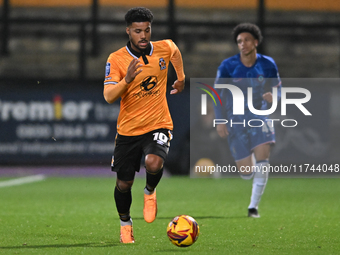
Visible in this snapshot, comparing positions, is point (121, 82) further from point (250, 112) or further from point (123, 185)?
point (250, 112)

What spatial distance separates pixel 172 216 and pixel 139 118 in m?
2.62

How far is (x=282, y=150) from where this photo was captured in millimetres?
15617

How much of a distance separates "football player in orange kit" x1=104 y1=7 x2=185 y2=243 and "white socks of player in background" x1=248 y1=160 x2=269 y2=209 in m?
2.35

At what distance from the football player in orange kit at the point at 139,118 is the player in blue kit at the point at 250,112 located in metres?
2.21

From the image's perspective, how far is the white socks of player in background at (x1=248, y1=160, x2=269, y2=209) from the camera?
8.23 metres

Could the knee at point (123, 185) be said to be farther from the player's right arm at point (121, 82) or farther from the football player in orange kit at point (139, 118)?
the player's right arm at point (121, 82)

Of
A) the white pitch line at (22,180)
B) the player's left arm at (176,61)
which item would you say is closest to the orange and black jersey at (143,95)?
the player's left arm at (176,61)

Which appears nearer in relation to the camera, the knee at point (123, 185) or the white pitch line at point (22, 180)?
the knee at point (123, 185)

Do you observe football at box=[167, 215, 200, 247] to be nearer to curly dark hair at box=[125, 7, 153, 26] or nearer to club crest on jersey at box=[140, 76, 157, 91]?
club crest on jersey at box=[140, 76, 157, 91]

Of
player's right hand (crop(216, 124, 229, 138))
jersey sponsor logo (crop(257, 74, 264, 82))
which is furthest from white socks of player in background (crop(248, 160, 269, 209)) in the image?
jersey sponsor logo (crop(257, 74, 264, 82))

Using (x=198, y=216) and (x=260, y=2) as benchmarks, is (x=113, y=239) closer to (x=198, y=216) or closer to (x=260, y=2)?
(x=198, y=216)

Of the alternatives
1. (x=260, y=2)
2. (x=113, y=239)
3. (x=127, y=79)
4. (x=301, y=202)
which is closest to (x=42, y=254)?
(x=113, y=239)

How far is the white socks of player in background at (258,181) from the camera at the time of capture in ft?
27.0

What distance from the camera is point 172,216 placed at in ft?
27.5
